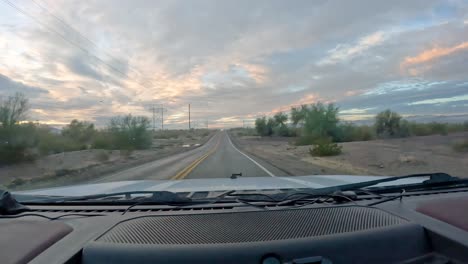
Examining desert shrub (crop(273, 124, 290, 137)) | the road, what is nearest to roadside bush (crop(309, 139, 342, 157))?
the road

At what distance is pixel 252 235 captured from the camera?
221 centimetres

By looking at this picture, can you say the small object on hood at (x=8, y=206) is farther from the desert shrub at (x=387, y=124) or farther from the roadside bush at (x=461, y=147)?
the desert shrub at (x=387, y=124)

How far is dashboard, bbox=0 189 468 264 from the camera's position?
6.55 feet

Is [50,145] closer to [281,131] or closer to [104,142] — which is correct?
[104,142]

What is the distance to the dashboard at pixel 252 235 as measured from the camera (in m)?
2.00

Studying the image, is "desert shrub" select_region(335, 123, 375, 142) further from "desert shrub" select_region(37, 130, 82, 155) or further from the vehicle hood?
the vehicle hood

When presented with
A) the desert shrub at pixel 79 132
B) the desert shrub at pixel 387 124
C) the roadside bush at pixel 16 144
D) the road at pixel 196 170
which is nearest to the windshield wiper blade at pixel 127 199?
the road at pixel 196 170

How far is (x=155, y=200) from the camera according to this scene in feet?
10.4

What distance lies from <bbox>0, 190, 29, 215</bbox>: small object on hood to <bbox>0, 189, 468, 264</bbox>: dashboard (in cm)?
22

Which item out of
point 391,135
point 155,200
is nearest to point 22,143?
point 155,200

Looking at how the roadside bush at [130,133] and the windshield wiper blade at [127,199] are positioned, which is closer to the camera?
the windshield wiper blade at [127,199]

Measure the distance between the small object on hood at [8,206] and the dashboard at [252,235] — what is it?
0.72ft

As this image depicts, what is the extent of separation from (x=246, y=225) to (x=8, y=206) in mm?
2157

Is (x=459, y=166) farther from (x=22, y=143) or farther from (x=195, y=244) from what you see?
(x=22, y=143)
